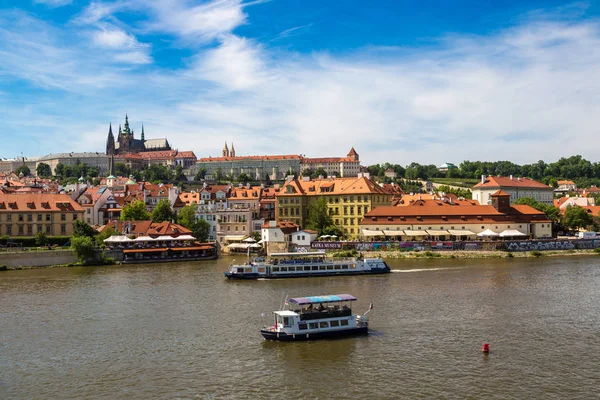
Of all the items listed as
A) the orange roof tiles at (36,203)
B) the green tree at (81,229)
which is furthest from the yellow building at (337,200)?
the orange roof tiles at (36,203)

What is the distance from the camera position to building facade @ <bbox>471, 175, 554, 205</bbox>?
399ft

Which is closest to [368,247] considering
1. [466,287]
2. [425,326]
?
[466,287]

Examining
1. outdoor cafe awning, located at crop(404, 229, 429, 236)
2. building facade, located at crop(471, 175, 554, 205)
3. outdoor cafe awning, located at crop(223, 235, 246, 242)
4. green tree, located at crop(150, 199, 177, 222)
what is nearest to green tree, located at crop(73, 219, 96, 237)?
green tree, located at crop(150, 199, 177, 222)

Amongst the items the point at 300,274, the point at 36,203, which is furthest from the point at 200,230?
the point at 300,274

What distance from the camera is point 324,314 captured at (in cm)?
3300

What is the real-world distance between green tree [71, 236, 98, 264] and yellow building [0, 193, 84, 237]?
11.4m

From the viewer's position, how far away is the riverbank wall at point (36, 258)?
212 ft

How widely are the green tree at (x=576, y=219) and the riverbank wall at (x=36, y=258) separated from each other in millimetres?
69845

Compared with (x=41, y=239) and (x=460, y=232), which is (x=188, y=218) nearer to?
(x=41, y=239)

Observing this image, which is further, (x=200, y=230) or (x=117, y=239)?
(x=200, y=230)

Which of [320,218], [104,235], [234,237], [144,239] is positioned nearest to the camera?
[144,239]

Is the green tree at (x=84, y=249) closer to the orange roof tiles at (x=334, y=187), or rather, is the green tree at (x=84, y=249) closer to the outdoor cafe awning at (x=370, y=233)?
the orange roof tiles at (x=334, y=187)

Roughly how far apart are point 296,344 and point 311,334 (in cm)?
118

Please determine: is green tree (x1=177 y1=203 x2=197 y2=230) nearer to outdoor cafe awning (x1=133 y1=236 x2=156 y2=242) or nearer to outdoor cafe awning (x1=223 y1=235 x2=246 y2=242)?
outdoor cafe awning (x1=223 y1=235 x2=246 y2=242)
